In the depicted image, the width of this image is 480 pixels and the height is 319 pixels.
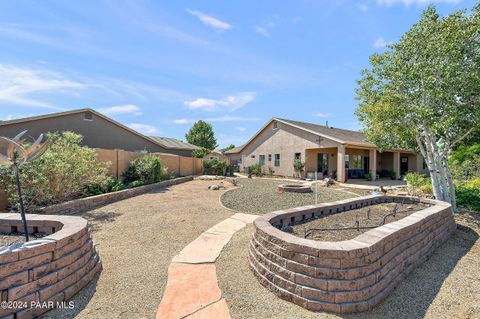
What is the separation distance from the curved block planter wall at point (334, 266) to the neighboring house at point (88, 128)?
662 inches

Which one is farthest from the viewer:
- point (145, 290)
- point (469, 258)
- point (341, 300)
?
point (469, 258)

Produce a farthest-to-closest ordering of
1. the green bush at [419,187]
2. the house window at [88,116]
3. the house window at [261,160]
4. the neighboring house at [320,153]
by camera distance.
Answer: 1. the house window at [261,160]
2. the neighboring house at [320,153]
3. the house window at [88,116]
4. the green bush at [419,187]

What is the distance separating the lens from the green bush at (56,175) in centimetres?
723

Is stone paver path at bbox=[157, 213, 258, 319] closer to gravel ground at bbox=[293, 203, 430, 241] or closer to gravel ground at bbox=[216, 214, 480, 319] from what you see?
gravel ground at bbox=[216, 214, 480, 319]

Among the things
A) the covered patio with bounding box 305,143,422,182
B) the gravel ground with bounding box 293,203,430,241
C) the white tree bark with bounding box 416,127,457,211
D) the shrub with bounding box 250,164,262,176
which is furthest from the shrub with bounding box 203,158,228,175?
the gravel ground with bounding box 293,203,430,241

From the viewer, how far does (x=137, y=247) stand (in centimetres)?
510

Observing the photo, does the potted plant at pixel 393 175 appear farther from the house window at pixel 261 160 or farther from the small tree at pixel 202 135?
the small tree at pixel 202 135

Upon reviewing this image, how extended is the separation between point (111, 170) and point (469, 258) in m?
13.7

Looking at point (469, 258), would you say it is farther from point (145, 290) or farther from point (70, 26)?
point (70, 26)

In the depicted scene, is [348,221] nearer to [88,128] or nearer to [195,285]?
[195,285]

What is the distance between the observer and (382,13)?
8438mm

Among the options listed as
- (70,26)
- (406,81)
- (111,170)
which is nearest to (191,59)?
(70,26)

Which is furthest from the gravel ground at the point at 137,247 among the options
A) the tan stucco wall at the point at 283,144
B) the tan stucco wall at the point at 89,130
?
the tan stucco wall at the point at 283,144

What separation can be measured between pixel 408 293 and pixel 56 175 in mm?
9770
